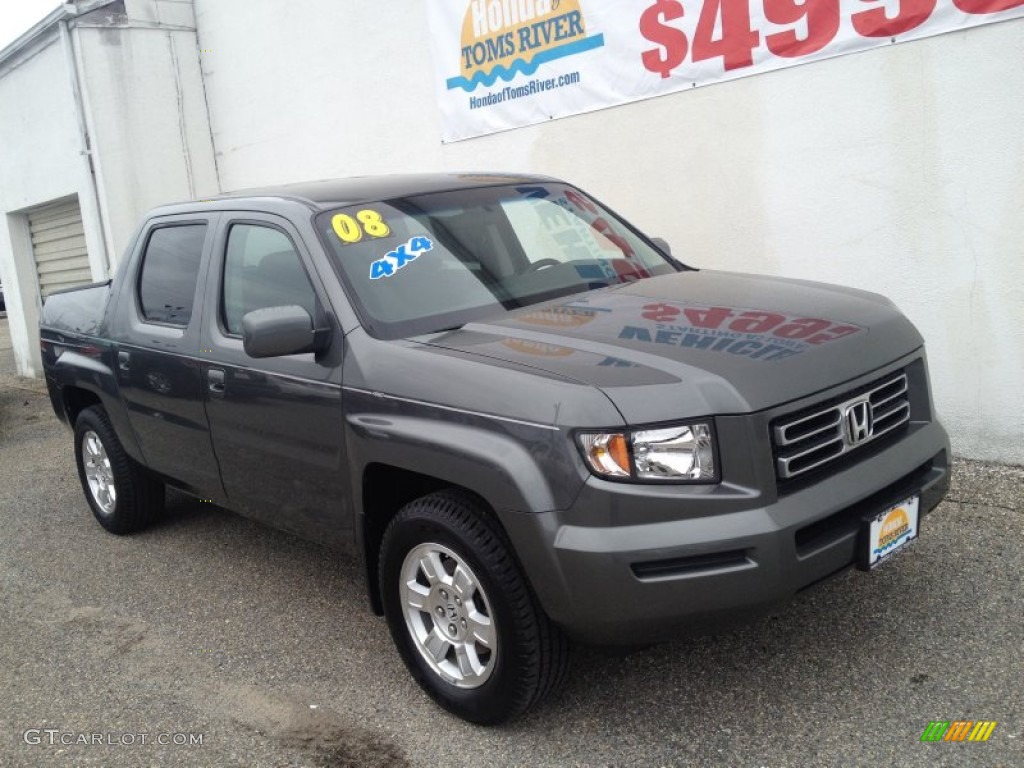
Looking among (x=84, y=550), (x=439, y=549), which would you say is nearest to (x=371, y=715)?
(x=439, y=549)

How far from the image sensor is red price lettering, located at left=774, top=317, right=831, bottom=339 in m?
3.11

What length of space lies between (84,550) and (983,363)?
5.06m

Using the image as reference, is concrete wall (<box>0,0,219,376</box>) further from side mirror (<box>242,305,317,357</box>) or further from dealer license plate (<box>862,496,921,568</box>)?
dealer license plate (<box>862,496,921,568</box>)

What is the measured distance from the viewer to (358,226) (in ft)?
12.6

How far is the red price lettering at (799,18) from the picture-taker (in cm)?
539

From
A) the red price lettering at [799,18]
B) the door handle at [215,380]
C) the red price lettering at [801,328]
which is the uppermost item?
the red price lettering at [799,18]

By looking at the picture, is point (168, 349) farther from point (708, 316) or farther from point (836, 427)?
point (836, 427)

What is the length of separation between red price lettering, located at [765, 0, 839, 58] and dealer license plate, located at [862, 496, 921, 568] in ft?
10.7

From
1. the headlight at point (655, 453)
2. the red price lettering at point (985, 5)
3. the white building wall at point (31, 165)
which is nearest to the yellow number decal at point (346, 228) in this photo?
the headlight at point (655, 453)

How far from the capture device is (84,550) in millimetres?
5477

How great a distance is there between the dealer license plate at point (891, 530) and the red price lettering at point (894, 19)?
3.05m

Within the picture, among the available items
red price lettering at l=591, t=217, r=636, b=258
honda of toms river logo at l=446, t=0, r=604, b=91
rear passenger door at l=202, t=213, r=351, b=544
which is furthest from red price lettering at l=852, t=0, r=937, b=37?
rear passenger door at l=202, t=213, r=351, b=544

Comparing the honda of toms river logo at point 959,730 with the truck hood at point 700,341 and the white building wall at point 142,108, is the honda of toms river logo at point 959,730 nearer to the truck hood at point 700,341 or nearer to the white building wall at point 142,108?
the truck hood at point 700,341

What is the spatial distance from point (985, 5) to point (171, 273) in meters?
4.23
